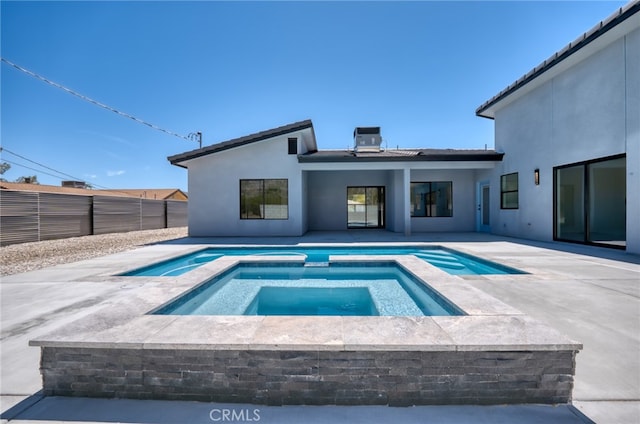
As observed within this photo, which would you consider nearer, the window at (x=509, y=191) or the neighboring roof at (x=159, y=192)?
the window at (x=509, y=191)

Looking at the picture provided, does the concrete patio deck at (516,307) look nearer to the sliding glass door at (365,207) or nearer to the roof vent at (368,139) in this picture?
the roof vent at (368,139)

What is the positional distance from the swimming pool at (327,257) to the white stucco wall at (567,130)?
434 cm

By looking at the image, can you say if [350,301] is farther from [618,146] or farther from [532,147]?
[532,147]

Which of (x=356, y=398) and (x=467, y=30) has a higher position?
(x=467, y=30)

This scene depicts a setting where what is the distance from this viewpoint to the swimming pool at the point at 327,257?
6277mm

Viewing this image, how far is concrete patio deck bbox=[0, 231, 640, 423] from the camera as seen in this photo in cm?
200

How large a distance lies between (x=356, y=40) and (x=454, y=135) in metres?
10.7

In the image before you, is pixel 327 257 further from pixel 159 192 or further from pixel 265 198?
pixel 159 192

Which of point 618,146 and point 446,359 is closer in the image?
point 446,359

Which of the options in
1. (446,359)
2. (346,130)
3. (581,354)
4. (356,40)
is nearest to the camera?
(446,359)

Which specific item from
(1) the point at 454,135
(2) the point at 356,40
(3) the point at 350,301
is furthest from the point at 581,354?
(1) the point at 454,135

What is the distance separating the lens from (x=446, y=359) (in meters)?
2.11

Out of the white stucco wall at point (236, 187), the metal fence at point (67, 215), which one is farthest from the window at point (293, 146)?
the metal fence at point (67, 215)

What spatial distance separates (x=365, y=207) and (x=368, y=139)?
3931 mm
